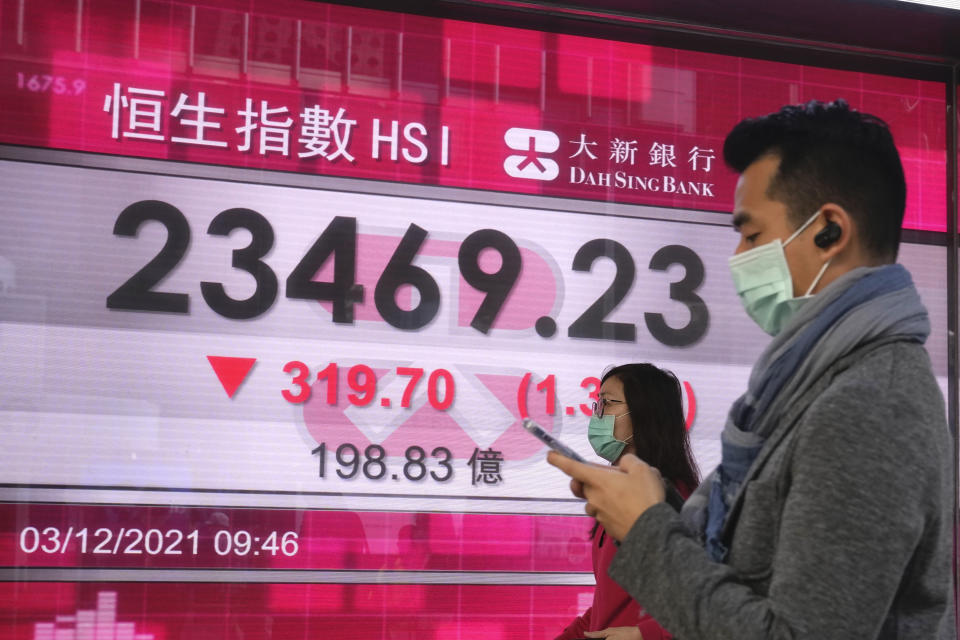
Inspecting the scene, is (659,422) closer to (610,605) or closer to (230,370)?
(610,605)

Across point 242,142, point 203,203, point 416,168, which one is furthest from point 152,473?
point 416,168

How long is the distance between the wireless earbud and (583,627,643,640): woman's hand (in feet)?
4.46

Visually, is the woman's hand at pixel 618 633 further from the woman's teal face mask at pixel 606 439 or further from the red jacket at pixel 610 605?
the woman's teal face mask at pixel 606 439

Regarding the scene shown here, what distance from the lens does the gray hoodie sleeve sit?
3.14ft

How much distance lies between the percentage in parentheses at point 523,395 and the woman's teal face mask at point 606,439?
21.1 inches

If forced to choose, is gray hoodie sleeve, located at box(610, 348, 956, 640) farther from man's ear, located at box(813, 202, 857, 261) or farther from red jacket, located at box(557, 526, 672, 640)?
red jacket, located at box(557, 526, 672, 640)

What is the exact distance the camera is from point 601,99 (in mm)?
3645

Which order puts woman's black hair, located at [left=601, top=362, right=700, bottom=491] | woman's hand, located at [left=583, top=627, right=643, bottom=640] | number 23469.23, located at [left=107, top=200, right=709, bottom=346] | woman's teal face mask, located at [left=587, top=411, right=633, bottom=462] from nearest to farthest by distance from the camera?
woman's hand, located at [left=583, top=627, right=643, bottom=640], woman's black hair, located at [left=601, top=362, right=700, bottom=491], woman's teal face mask, located at [left=587, top=411, right=633, bottom=462], number 23469.23, located at [left=107, top=200, right=709, bottom=346]

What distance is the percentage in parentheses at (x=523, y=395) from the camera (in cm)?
342

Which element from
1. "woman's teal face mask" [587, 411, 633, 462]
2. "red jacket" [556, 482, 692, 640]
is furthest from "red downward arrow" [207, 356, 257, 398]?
"red jacket" [556, 482, 692, 640]

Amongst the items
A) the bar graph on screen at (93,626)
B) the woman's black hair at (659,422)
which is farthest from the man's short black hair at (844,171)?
the bar graph on screen at (93,626)

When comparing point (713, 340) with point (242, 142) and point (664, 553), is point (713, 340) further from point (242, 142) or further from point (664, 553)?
point (664, 553)

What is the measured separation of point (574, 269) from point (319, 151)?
989 mm

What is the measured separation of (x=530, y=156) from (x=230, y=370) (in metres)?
1.30
